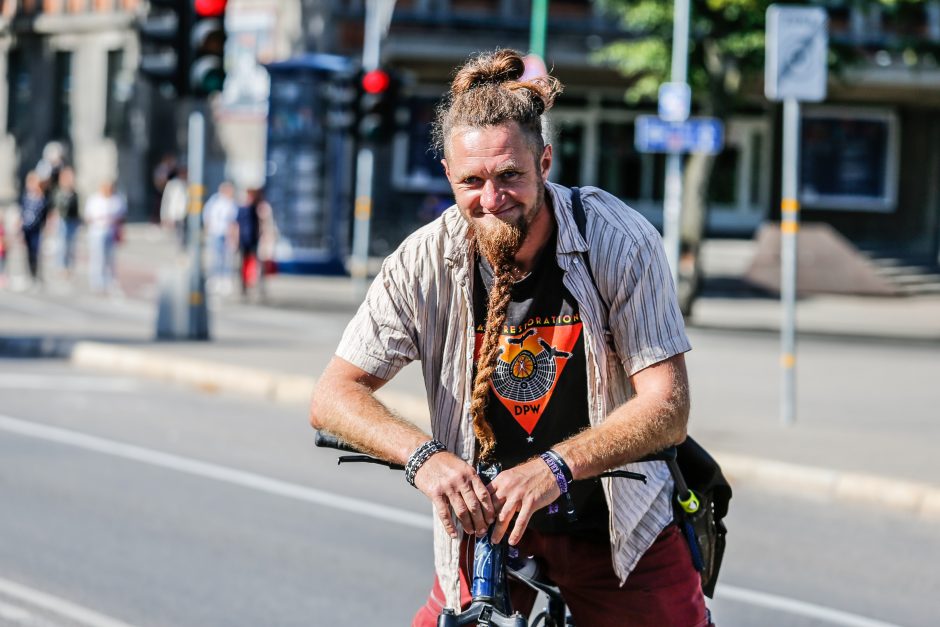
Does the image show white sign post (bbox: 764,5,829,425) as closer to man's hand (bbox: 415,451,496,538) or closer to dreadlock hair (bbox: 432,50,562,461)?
dreadlock hair (bbox: 432,50,562,461)

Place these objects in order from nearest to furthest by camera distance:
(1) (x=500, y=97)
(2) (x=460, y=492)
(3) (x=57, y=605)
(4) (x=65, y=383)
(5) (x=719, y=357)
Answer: (2) (x=460, y=492), (1) (x=500, y=97), (3) (x=57, y=605), (4) (x=65, y=383), (5) (x=719, y=357)

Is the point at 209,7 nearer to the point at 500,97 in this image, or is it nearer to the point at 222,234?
the point at 222,234

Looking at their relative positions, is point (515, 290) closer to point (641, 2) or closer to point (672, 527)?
point (672, 527)

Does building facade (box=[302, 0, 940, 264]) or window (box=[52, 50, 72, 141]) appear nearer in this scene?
building facade (box=[302, 0, 940, 264])

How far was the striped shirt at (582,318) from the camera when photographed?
10.1 feet

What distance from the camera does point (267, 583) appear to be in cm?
669

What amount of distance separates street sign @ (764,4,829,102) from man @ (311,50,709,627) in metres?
8.25

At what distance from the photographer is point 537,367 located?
306cm

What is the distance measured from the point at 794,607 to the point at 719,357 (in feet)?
34.1

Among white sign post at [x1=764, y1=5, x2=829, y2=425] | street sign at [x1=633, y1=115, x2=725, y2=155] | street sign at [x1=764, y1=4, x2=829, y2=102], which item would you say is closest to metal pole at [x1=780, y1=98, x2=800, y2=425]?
white sign post at [x1=764, y1=5, x2=829, y2=425]

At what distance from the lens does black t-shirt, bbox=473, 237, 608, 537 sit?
10.0 feet

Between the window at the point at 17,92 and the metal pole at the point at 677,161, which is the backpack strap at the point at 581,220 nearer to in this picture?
the metal pole at the point at 677,161

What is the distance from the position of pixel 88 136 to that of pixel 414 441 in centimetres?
3871

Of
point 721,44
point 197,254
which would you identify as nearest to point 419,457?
point 197,254
